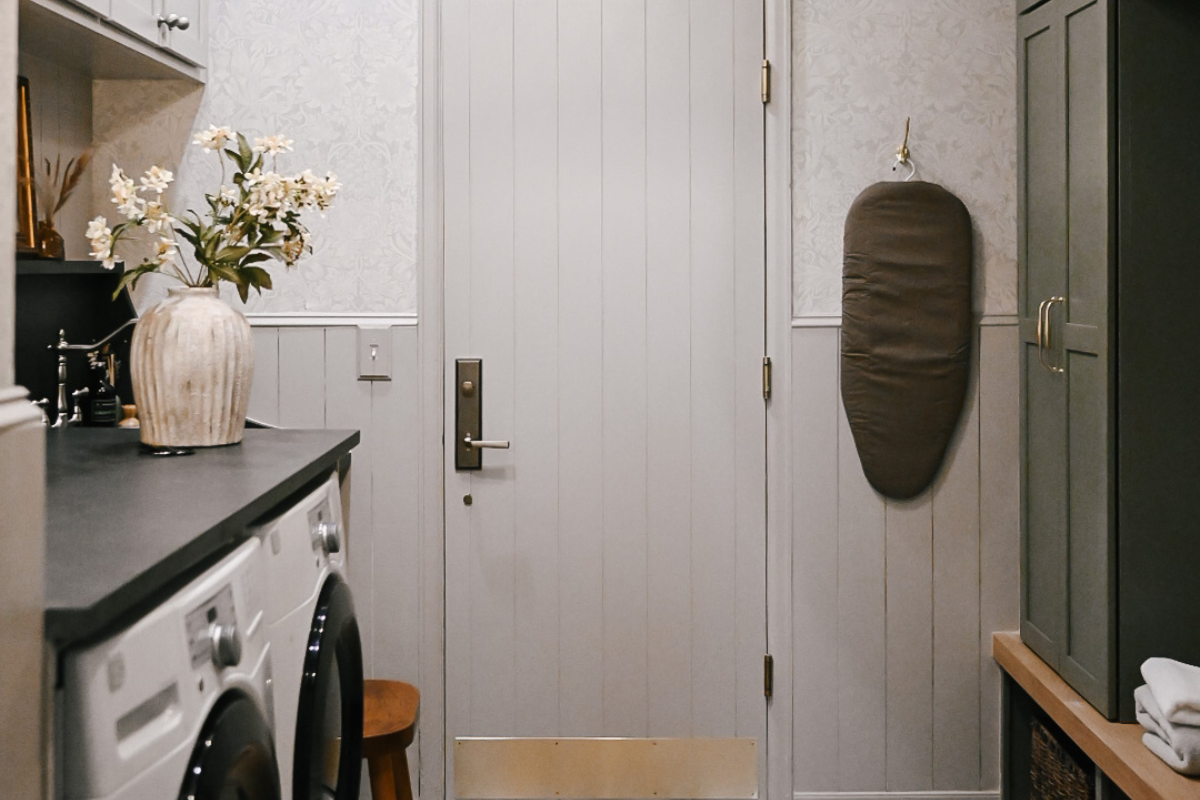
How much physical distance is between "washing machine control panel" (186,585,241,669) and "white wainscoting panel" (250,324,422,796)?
1.28 m

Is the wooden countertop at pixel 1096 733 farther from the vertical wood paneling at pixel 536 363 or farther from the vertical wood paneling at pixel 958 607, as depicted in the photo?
the vertical wood paneling at pixel 536 363

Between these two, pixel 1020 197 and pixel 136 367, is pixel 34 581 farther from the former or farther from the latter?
pixel 1020 197

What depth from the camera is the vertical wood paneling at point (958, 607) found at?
2.46 metres

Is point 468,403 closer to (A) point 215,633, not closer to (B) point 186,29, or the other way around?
(B) point 186,29

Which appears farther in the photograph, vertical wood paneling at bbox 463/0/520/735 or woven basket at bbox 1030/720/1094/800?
vertical wood paneling at bbox 463/0/520/735

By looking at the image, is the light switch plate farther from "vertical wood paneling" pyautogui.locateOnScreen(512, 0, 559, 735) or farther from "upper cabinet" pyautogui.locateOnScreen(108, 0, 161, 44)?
"upper cabinet" pyautogui.locateOnScreen(108, 0, 161, 44)

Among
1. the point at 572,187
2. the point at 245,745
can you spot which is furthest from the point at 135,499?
the point at 572,187

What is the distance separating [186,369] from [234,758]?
0.93 metres

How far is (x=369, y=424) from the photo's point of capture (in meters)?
2.48

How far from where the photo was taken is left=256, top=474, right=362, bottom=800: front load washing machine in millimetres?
1438

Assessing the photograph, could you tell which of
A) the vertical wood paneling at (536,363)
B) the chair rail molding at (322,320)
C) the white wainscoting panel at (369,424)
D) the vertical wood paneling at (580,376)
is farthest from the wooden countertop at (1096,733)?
the chair rail molding at (322,320)

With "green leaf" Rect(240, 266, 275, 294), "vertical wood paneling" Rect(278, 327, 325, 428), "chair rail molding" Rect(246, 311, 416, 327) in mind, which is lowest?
"vertical wood paneling" Rect(278, 327, 325, 428)

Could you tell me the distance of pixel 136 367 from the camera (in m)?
1.85

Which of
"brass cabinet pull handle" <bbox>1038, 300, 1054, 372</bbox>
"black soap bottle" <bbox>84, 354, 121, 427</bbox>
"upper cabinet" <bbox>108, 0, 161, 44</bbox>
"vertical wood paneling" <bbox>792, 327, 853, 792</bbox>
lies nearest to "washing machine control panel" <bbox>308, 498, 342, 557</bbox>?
"black soap bottle" <bbox>84, 354, 121, 427</bbox>
